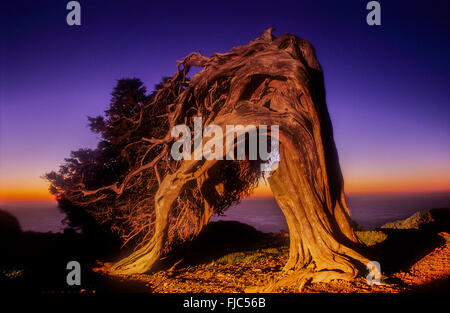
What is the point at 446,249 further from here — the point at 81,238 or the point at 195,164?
the point at 81,238

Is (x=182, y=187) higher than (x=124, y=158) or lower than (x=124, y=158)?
lower

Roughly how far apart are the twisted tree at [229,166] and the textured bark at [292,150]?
23mm

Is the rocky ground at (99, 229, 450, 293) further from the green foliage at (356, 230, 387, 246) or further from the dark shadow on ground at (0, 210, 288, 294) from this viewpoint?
the green foliage at (356, 230, 387, 246)

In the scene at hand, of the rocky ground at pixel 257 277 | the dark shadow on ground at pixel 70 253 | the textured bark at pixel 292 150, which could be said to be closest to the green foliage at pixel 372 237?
the rocky ground at pixel 257 277

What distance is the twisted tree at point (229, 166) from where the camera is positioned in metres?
5.25

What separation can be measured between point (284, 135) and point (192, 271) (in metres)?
4.28

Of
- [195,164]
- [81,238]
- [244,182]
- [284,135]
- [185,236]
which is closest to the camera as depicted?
[284,135]

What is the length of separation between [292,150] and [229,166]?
100 inches

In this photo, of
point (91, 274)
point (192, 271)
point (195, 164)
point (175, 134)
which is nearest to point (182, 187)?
point (195, 164)

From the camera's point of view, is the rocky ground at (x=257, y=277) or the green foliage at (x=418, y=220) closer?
the rocky ground at (x=257, y=277)
